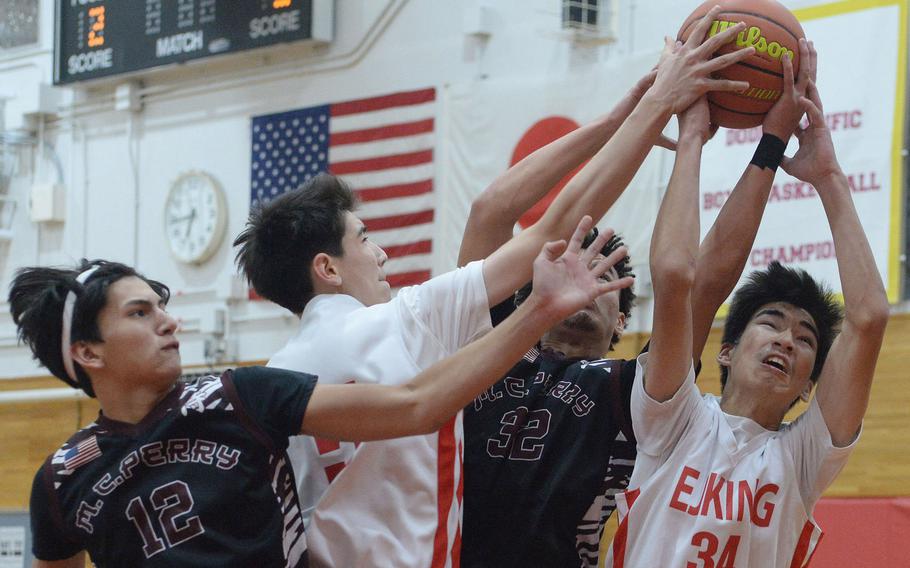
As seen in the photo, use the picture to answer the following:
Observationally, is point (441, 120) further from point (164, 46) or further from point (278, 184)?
point (164, 46)

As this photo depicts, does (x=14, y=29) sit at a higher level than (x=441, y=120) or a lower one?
higher

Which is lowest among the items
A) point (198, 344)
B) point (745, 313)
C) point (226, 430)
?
point (198, 344)

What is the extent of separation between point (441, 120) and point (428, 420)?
7.96 metres

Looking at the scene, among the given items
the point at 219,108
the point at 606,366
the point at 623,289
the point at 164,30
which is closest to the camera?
the point at 606,366

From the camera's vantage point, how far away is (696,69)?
3.20 m

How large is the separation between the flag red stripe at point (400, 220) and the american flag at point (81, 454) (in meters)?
7.64

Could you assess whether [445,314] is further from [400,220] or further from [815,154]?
[400,220]

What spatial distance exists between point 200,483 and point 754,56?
167cm

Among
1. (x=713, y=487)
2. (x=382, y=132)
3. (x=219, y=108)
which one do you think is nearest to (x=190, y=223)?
(x=219, y=108)

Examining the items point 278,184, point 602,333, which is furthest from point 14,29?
point 602,333

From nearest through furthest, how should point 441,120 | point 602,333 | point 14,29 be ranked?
point 602,333, point 441,120, point 14,29

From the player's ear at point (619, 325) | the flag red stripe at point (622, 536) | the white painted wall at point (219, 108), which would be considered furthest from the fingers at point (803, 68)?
the white painted wall at point (219, 108)

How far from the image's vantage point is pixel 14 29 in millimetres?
13695

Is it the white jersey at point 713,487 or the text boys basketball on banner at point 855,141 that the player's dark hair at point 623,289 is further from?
the text boys basketball on banner at point 855,141
